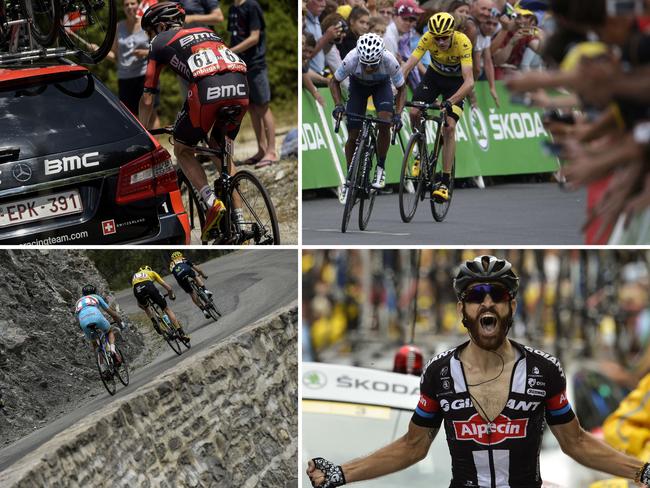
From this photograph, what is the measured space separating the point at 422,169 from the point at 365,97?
0.84m

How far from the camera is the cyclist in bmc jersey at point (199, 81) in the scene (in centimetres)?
885

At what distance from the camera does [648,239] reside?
7965 mm

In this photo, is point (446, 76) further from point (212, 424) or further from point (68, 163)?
point (68, 163)

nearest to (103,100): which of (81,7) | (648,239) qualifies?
(81,7)

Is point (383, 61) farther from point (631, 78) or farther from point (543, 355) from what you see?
point (631, 78)

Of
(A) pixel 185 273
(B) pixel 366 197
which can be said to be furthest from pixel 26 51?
(B) pixel 366 197

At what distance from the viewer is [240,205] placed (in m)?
9.22

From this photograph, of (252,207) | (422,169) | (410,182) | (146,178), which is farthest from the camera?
(422,169)

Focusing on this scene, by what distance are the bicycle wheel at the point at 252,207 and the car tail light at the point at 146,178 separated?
3.18 ft

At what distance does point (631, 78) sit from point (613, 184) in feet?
0.89

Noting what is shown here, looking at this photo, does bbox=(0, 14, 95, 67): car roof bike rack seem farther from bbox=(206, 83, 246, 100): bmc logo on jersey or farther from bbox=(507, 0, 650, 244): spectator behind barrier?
bbox=(507, 0, 650, 244): spectator behind barrier

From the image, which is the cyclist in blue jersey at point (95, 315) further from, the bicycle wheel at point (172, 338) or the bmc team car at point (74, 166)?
the bmc team car at point (74, 166)

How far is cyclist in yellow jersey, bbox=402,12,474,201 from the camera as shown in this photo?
11805 mm

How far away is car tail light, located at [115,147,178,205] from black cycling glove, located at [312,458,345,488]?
Result: 10.1ft
